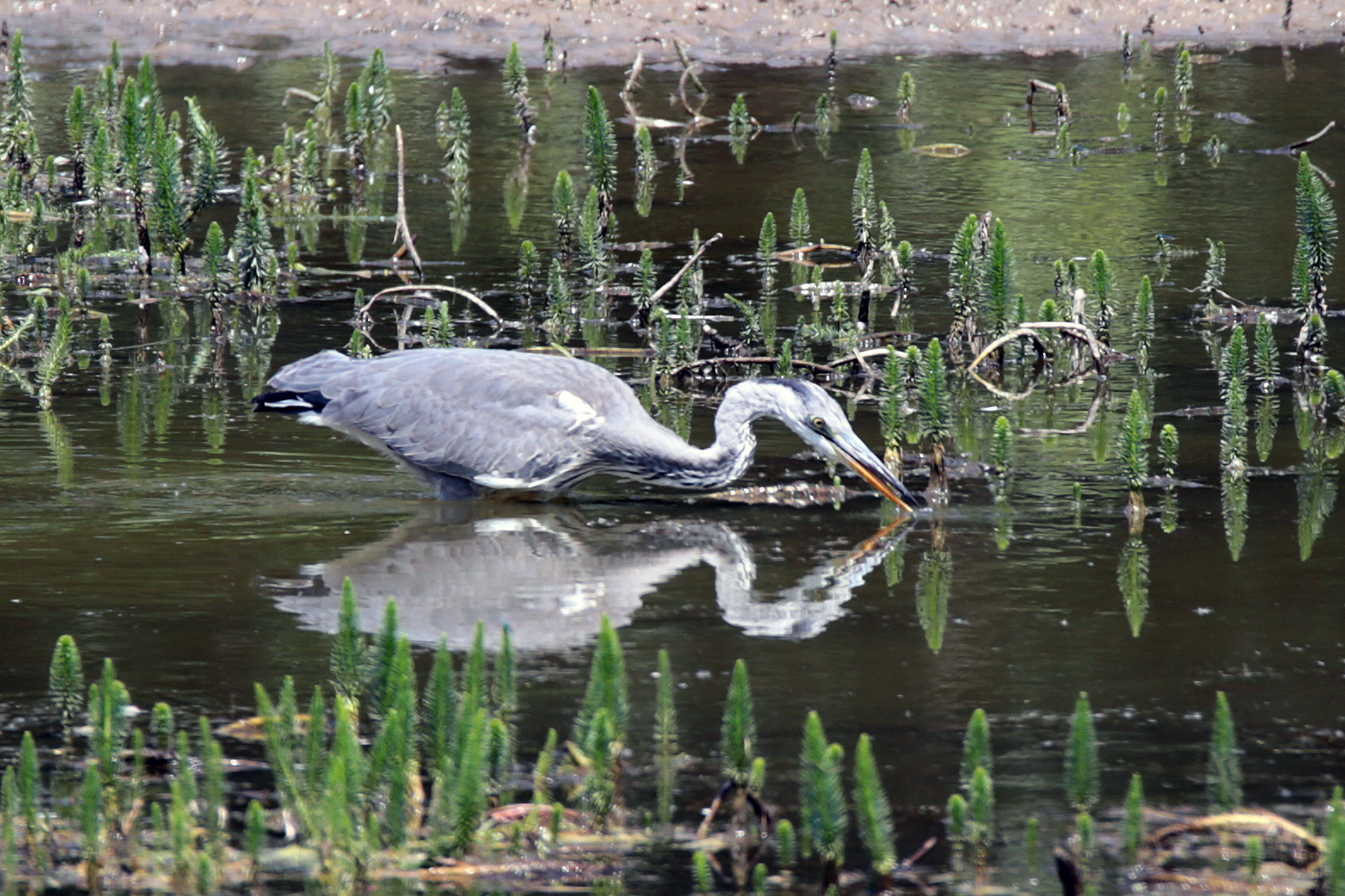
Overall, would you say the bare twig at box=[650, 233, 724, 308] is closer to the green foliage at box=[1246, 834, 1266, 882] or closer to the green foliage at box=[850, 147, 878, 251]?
the green foliage at box=[850, 147, 878, 251]

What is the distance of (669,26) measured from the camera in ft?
66.9

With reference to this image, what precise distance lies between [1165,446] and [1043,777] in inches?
115

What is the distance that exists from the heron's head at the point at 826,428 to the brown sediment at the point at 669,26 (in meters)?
12.3

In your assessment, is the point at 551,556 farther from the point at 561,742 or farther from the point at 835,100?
the point at 835,100

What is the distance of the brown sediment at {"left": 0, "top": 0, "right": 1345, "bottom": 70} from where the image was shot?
2017cm

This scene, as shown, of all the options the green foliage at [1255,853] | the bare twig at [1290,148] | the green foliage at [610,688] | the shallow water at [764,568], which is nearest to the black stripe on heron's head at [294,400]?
the shallow water at [764,568]

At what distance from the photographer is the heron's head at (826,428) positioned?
7887mm

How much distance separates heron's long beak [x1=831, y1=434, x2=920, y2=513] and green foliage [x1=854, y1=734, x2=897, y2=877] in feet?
11.2

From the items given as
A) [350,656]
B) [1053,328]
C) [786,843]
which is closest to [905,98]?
[1053,328]

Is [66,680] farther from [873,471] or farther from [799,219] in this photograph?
[799,219]

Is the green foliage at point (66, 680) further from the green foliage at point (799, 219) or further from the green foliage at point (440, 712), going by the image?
the green foliage at point (799, 219)

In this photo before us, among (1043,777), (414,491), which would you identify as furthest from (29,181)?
(1043,777)

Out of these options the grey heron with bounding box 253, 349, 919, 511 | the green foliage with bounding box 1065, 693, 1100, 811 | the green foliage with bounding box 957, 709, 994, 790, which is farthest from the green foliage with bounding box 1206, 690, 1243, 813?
the grey heron with bounding box 253, 349, 919, 511

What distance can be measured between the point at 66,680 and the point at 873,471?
3.56 meters
